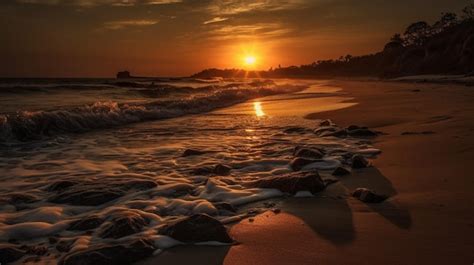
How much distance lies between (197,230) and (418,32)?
97.9m

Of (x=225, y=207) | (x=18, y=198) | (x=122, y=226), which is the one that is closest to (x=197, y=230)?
(x=122, y=226)

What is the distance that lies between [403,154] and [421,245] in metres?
3.27

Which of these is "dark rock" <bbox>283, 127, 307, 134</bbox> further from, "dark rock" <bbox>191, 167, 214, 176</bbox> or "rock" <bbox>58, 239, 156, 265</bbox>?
"rock" <bbox>58, 239, 156, 265</bbox>

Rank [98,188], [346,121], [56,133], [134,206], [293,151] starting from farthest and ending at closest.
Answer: [346,121]
[56,133]
[293,151]
[98,188]
[134,206]

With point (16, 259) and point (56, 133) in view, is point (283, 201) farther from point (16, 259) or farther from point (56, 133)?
point (56, 133)

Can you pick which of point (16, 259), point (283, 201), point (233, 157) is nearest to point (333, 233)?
point (283, 201)

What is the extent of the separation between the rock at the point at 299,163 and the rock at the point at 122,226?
2.37 metres

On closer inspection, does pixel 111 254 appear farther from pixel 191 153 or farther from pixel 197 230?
pixel 191 153

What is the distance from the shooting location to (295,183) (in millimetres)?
4176

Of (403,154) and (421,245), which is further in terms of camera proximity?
(403,154)

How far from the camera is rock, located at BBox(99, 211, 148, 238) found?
3.11 m

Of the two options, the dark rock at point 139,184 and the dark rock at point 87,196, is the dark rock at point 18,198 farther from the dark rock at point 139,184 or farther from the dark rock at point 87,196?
the dark rock at point 139,184

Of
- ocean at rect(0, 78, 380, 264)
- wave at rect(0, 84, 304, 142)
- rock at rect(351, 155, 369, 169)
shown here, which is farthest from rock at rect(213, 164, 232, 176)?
wave at rect(0, 84, 304, 142)

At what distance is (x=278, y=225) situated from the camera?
329cm
